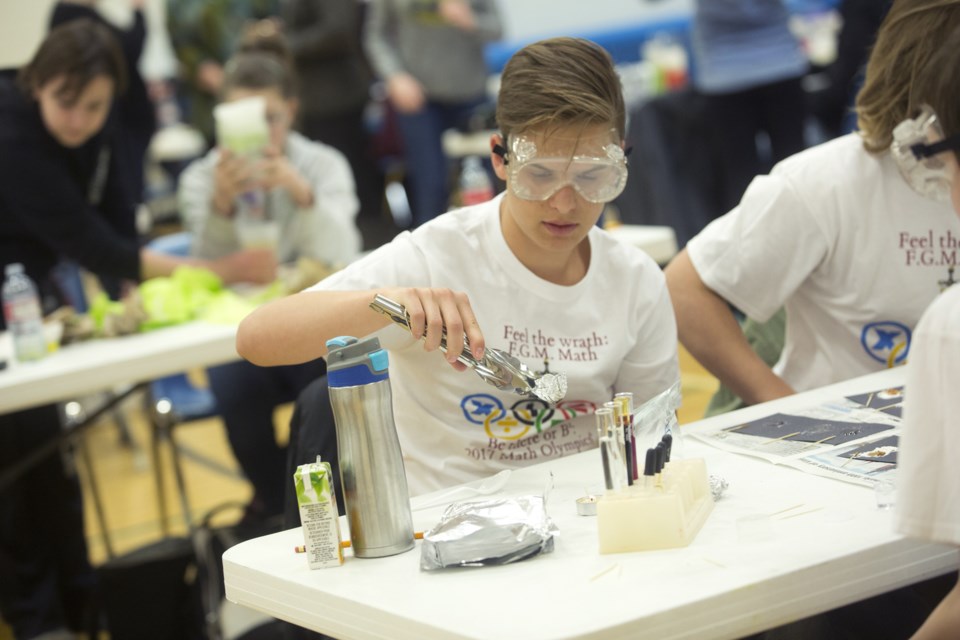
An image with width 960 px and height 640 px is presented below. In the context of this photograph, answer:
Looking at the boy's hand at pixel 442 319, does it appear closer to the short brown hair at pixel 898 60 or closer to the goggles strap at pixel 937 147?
the goggles strap at pixel 937 147

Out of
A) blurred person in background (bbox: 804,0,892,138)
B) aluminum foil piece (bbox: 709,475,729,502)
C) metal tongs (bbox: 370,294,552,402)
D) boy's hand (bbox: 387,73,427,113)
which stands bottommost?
aluminum foil piece (bbox: 709,475,729,502)

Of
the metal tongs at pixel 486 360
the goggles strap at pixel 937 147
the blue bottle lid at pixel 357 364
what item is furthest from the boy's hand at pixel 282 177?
the goggles strap at pixel 937 147

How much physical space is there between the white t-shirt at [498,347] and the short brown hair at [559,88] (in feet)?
0.78

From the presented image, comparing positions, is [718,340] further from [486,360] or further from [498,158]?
[486,360]

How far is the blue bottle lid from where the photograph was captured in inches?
61.9

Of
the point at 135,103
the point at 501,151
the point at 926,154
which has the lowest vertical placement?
the point at 926,154

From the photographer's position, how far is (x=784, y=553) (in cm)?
143

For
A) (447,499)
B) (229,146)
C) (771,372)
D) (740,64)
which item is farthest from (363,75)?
(447,499)

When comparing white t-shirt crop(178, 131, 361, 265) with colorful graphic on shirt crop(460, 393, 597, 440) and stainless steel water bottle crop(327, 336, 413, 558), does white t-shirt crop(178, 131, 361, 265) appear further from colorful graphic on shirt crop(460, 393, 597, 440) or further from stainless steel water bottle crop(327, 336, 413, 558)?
stainless steel water bottle crop(327, 336, 413, 558)

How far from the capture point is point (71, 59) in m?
3.63

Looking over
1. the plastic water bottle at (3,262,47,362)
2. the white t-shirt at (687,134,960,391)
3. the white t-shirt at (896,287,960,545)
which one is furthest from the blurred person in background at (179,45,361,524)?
the white t-shirt at (896,287,960,545)

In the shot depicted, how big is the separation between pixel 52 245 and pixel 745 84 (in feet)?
9.62

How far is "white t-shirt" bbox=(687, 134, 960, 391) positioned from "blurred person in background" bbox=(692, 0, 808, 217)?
2.74m

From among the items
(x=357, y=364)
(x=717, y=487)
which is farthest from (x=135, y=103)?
(x=717, y=487)
